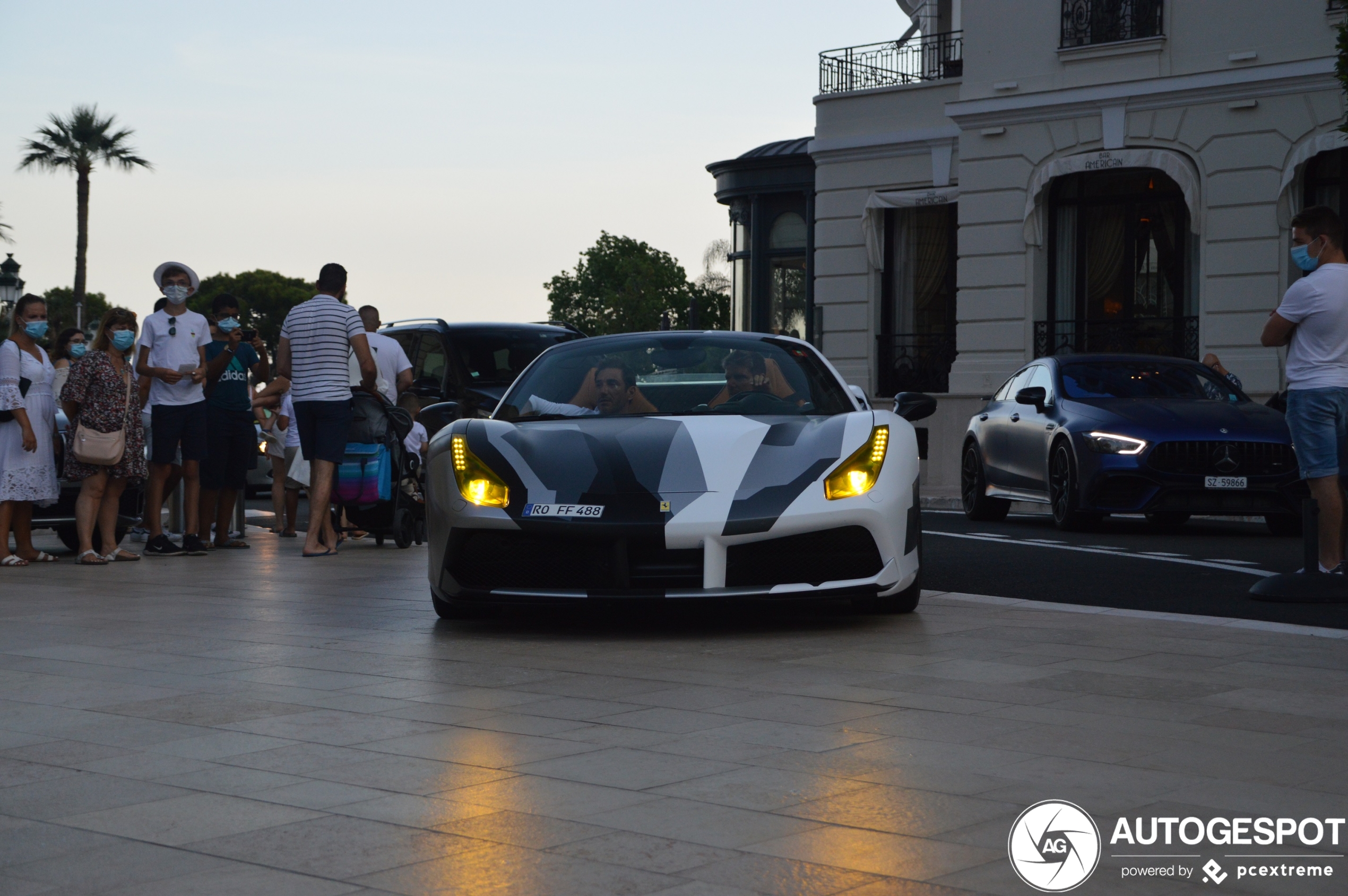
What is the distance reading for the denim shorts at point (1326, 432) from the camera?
876 centimetres

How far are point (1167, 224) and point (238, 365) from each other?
16.3 meters

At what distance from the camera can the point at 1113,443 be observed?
45.5ft

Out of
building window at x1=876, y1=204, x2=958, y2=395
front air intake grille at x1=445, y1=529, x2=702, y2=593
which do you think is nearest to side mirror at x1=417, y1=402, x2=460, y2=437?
front air intake grille at x1=445, y1=529, x2=702, y2=593

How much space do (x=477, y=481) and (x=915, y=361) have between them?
21682mm

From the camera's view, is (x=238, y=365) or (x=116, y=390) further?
(x=238, y=365)

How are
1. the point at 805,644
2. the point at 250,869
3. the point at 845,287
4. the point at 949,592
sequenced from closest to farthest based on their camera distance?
the point at 250,869, the point at 805,644, the point at 949,592, the point at 845,287

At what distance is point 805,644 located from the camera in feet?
23.4

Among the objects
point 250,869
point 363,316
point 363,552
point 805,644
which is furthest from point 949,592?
point 363,316

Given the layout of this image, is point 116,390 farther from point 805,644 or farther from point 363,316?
point 805,644

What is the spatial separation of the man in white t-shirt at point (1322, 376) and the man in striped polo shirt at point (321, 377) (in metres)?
6.10

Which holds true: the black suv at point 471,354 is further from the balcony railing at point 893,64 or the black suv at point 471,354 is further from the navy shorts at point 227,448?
the balcony railing at point 893,64

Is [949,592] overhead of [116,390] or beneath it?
beneath

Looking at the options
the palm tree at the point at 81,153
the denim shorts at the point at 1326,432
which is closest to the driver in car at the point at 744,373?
the denim shorts at the point at 1326,432

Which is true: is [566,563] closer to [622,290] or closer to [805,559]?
[805,559]
